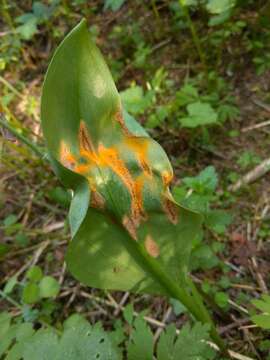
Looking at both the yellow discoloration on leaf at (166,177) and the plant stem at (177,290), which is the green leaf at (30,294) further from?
the yellow discoloration on leaf at (166,177)

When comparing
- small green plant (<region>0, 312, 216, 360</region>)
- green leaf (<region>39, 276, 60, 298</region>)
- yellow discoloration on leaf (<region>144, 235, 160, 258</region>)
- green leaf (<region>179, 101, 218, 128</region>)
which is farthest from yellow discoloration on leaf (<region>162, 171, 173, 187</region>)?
green leaf (<region>179, 101, 218, 128</region>)

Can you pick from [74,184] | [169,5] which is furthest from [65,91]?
[169,5]

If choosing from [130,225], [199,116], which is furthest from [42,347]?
[199,116]

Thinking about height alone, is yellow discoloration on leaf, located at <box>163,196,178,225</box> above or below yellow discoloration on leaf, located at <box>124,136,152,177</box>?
below

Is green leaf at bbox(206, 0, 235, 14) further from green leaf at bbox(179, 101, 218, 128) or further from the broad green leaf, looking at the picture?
the broad green leaf

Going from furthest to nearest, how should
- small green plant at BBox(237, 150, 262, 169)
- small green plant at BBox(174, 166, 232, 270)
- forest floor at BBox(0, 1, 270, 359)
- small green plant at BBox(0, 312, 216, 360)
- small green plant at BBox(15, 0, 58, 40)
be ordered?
small green plant at BBox(15, 0, 58, 40) → small green plant at BBox(237, 150, 262, 169) → forest floor at BBox(0, 1, 270, 359) → small green plant at BBox(174, 166, 232, 270) → small green plant at BBox(0, 312, 216, 360)

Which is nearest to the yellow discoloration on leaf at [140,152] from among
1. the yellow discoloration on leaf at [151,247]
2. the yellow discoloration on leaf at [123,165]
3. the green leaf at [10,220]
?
the yellow discoloration on leaf at [123,165]

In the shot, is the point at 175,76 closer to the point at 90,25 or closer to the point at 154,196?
the point at 90,25

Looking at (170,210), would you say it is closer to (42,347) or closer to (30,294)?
(42,347)
